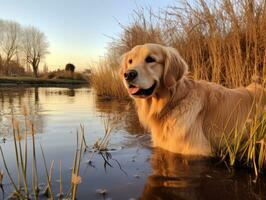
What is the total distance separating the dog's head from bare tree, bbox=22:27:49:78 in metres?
52.5

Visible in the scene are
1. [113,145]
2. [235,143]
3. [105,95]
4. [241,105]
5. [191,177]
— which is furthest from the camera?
[105,95]

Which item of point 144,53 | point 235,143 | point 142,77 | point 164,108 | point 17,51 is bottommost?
point 235,143

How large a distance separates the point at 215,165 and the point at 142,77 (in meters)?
1.21

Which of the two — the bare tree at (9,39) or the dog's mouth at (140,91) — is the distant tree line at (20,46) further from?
the dog's mouth at (140,91)

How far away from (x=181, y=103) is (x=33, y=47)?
181ft

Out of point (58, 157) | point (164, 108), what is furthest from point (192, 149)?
point (58, 157)

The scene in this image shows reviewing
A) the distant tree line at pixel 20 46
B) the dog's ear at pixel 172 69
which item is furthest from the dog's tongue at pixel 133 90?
the distant tree line at pixel 20 46

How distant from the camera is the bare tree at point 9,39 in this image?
50.2 meters

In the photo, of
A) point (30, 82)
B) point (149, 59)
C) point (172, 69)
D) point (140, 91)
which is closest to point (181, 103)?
point (172, 69)

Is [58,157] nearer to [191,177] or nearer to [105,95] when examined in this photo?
[191,177]

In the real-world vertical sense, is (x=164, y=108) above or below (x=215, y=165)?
above

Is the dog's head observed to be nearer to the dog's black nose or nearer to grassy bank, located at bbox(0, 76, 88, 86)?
the dog's black nose

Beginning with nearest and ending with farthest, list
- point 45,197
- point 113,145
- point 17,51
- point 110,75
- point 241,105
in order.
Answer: point 45,197 → point 241,105 → point 113,145 → point 110,75 → point 17,51

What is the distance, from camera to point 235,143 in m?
2.76
